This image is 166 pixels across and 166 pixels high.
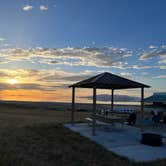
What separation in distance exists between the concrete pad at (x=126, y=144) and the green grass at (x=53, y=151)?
1.03 ft

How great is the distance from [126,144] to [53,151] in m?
2.44

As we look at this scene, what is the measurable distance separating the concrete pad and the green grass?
315 mm

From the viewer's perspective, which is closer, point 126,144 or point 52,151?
point 52,151

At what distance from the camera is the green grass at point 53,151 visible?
684cm

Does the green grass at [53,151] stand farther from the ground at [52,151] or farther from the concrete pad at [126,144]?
the concrete pad at [126,144]

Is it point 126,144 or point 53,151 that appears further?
point 126,144

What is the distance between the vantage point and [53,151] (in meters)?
7.82

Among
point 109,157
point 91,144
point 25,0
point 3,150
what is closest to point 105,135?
point 91,144

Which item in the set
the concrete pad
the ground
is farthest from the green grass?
the concrete pad

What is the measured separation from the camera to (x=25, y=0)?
Answer: 995 cm

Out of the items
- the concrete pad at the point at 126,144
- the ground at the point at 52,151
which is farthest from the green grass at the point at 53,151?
the concrete pad at the point at 126,144

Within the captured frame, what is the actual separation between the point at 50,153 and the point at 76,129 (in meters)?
3.83

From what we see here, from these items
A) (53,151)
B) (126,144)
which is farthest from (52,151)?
(126,144)

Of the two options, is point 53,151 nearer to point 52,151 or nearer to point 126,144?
point 52,151
